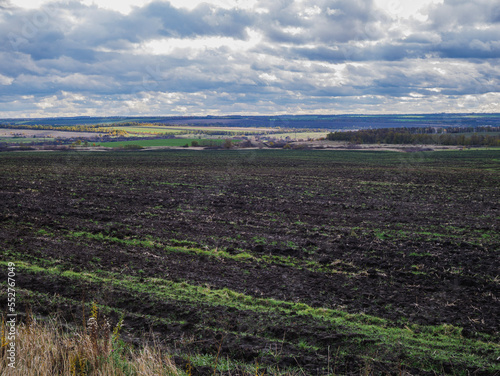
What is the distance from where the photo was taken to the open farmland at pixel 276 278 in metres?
7.10

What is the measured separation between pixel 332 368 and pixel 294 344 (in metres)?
0.94

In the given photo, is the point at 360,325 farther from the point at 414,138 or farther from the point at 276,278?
the point at 414,138

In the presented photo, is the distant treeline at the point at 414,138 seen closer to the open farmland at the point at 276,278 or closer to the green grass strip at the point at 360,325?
the open farmland at the point at 276,278

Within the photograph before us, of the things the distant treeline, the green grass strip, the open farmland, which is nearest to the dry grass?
the open farmland

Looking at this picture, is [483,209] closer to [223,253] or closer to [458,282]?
[458,282]

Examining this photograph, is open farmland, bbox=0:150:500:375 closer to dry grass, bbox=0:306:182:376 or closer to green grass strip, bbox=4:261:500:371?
green grass strip, bbox=4:261:500:371

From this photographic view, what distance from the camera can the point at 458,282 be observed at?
10.9 metres

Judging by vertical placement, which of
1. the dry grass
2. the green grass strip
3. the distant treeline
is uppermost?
the distant treeline

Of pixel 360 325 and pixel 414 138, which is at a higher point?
pixel 414 138

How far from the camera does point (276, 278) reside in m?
11.0

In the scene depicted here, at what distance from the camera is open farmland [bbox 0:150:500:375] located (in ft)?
23.3

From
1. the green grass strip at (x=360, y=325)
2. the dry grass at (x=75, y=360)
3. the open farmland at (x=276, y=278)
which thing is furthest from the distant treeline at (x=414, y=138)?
the dry grass at (x=75, y=360)

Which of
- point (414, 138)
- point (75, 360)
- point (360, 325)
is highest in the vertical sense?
point (414, 138)

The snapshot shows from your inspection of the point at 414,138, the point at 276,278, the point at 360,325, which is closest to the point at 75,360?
the point at 360,325
